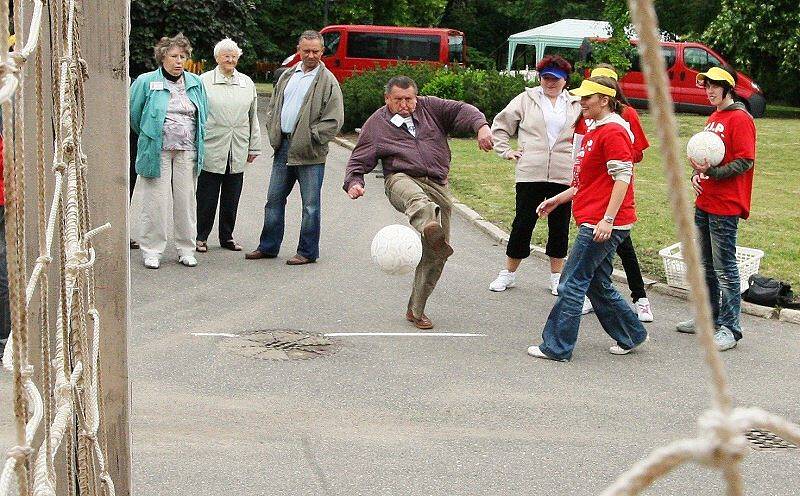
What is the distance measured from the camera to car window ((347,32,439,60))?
33500 millimetres

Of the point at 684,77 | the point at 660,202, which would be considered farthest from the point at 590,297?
the point at 684,77

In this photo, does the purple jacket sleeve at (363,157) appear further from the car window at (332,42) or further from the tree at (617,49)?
the car window at (332,42)

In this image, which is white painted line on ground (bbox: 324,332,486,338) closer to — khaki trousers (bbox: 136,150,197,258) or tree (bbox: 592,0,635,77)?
khaki trousers (bbox: 136,150,197,258)

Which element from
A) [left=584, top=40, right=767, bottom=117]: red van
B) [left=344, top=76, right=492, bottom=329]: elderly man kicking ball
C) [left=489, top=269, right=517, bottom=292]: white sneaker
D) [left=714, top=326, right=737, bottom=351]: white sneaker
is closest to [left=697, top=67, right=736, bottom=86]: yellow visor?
[left=344, top=76, right=492, bottom=329]: elderly man kicking ball

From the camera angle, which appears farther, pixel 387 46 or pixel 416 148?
pixel 387 46

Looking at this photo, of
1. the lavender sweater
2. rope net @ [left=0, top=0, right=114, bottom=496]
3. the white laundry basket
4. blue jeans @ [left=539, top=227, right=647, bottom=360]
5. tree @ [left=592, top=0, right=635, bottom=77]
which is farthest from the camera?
tree @ [left=592, top=0, right=635, bottom=77]

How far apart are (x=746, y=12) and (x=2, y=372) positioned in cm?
2973

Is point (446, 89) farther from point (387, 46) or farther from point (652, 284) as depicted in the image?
point (652, 284)

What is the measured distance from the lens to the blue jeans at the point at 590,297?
23.3 ft

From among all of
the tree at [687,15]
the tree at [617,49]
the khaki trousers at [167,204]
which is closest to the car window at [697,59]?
the tree at [617,49]

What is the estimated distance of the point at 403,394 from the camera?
662cm

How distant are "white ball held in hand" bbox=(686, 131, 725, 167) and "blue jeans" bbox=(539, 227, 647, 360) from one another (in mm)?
702

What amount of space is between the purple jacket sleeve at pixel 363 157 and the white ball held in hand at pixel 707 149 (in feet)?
6.91

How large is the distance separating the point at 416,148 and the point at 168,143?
2.73 metres
